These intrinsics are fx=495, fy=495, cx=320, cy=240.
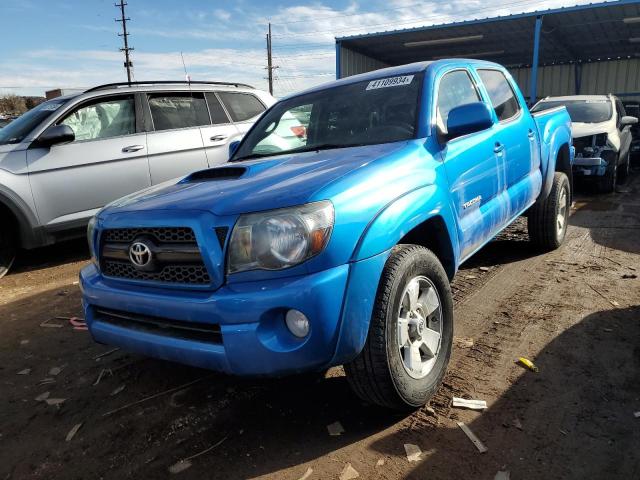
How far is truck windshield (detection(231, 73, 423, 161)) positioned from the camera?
307 centimetres

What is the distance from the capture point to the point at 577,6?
15.4 meters

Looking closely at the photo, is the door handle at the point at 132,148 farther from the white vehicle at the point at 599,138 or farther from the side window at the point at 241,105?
the white vehicle at the point at 599,138

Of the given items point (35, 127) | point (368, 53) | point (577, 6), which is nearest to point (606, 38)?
point (577, 6)

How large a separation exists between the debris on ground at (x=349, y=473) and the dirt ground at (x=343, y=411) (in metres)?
0.03

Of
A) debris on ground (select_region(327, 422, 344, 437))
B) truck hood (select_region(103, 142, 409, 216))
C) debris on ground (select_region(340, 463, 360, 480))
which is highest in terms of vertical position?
truck hood (select_region(103, 142, 409, 216))

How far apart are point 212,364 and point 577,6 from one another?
57.7ft

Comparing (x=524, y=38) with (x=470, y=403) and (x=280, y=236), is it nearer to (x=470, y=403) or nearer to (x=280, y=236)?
(x=470, y=403)

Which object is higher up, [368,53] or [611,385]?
[368,53]

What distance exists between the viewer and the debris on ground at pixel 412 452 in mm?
2189

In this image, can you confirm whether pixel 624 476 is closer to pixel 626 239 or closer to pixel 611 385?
pixel 611 385

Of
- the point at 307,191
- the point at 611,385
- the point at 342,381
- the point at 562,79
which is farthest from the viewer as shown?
the point at 562,79

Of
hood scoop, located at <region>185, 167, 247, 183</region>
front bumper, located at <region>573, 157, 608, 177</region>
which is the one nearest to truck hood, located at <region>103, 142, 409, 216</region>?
hood scoop, located at <region>185, 167, 247, 183</region>

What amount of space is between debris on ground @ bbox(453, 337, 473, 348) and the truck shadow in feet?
1.38

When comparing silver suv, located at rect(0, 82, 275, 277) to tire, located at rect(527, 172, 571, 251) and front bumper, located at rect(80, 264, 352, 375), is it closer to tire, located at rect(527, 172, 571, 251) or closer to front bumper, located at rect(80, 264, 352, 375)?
front bumper, located at rect(80, 264, 352, 375)
